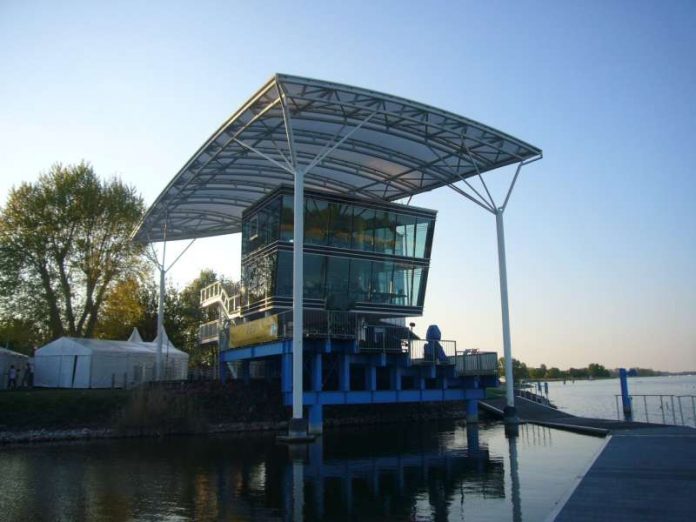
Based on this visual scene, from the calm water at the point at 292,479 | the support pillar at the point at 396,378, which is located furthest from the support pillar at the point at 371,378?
the calm water at the point at 292,479

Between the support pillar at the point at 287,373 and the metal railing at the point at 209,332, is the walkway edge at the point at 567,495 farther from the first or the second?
the metal railing at the point at 209,332

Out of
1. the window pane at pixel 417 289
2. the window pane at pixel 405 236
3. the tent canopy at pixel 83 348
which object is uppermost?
the window pane at pixel 405 236

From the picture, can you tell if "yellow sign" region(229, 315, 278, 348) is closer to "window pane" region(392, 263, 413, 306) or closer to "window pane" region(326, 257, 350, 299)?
"window pane" region(326, 257, 350, 299)

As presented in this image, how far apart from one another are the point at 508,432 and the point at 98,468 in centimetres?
1863

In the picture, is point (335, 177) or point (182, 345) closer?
point (335, 177)

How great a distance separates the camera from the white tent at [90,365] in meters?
37.5

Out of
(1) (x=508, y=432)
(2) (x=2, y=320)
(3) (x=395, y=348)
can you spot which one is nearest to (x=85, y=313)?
(2) (x=2, y=320)

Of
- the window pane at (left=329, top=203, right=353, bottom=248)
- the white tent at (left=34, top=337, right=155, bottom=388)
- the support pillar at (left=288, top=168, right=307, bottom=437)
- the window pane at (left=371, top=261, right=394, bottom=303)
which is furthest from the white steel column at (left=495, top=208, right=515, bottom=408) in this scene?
the white tent at (left=34, top=337, right=155, bottom=388)

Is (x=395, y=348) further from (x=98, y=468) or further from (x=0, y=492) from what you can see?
(x=0, y=492)

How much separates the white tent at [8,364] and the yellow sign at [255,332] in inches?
599

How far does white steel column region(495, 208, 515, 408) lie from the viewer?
32625 mm

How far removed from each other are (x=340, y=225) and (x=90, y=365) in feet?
58.2

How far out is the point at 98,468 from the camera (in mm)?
18953

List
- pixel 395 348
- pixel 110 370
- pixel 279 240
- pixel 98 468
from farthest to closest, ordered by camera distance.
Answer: pixel 110 370 < pixel 279 240 < pixel 395 348 < pixel 98 468
